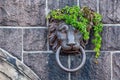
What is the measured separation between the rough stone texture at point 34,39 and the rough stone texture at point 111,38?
1.45ft

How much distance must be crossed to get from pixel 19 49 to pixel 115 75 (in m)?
0.74

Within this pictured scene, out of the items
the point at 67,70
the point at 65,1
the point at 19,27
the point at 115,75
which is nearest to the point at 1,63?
the point at 19,27

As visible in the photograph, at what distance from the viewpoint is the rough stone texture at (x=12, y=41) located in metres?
2.71

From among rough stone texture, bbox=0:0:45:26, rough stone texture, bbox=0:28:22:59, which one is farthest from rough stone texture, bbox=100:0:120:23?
rough stone texture, bbox=0:28:22:59

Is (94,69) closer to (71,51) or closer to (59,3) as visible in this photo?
(71,51)

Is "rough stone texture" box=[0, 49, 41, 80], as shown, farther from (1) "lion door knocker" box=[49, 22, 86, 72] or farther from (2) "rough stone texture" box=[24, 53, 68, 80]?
(1) "lion door knocker" box=[49, 22, 86, 72]

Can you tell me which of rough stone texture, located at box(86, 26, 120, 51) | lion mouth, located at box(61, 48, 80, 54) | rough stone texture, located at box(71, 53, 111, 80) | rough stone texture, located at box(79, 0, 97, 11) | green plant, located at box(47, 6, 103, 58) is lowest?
rough stone texture, located at box(71, 53, 111, 80)

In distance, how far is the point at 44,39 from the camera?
2.76 meters

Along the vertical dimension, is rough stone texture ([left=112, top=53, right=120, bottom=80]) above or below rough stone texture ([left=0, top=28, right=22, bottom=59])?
below

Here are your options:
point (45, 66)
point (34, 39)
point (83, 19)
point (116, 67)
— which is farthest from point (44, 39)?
point (116, 67)

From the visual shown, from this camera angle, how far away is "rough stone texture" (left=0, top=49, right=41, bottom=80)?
2672 millimetres

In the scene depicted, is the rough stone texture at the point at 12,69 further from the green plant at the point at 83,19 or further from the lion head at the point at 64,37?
the green plant at the point at 83,19

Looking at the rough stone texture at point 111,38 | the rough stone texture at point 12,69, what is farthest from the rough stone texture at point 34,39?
the rough stone texture at point 111,38

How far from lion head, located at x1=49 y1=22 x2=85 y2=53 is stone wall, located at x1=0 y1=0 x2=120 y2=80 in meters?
0.05
